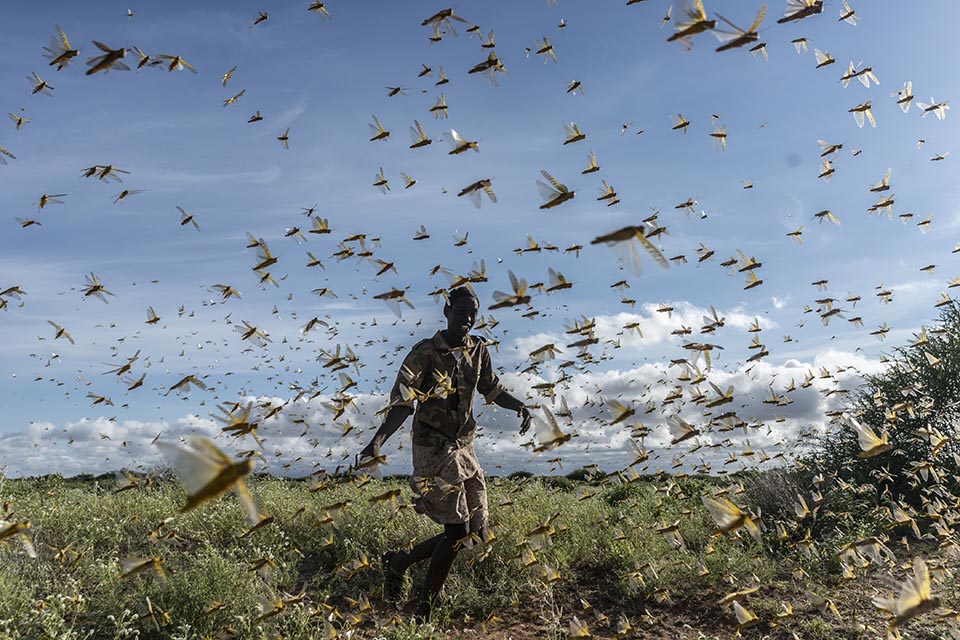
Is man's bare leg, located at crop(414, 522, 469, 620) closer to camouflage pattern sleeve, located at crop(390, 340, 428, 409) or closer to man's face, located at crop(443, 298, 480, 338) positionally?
camouflage pattern sleeve, located at crop(390, 340, 428, 409)

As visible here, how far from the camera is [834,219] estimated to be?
7.02 meters

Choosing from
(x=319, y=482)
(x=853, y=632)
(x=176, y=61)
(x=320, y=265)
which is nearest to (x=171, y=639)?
(x=319, y=482)

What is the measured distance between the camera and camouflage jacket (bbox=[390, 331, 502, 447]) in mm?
5488

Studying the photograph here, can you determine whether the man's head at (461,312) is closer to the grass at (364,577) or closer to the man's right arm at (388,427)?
the man's right arm at (388,427)

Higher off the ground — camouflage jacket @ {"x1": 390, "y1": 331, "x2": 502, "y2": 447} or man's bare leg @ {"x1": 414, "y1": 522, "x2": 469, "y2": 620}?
camouflage jacket @ {"x1": 390, "y1": 331, "x2": 502, "y2": 447}

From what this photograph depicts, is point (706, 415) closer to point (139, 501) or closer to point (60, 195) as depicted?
point (60, 195)

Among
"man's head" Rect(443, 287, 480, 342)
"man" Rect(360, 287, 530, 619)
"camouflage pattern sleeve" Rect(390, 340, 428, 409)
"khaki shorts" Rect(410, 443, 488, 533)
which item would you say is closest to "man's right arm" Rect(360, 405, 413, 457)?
"man" Rect(360, 287, 530, 619)

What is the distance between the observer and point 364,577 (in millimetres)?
6289

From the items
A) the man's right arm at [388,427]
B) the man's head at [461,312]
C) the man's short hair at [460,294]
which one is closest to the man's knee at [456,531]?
the man's right arm at [388,427]

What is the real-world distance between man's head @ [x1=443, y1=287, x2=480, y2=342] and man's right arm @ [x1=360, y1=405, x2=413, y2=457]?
0.80 m

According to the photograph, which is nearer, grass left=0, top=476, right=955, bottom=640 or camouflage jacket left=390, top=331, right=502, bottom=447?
grass left=0, top=476, right=955, bottom=640

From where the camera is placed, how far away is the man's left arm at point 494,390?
233 inches

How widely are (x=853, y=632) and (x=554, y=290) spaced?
4.56 meters

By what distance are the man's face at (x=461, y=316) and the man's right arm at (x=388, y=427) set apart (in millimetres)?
813
